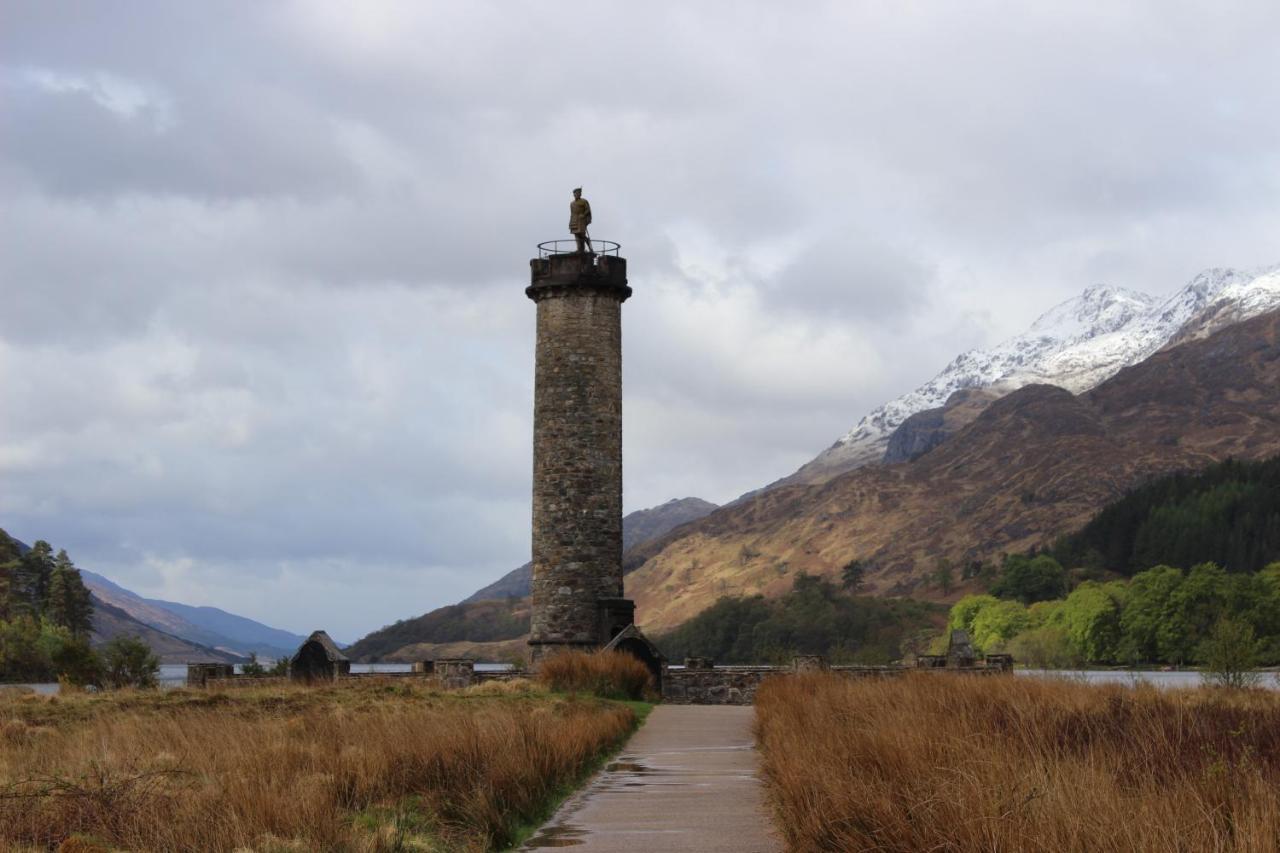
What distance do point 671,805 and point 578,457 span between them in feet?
92.9

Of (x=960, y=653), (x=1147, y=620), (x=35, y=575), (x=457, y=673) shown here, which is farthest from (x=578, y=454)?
(x=35, y=575)

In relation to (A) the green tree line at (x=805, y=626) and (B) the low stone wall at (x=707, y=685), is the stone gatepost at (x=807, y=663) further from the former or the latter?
(A) the green tree line at (x=805, y=626)

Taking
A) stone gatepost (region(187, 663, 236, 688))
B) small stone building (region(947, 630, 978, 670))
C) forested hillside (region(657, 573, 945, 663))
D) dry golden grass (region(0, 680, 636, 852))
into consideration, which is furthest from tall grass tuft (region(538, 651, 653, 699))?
forested hillside (region(657, 573, 945, 663))

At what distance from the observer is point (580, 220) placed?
44250mm

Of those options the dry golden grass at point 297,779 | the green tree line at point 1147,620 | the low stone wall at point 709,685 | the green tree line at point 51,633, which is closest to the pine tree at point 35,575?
the green tree line at point 51,633

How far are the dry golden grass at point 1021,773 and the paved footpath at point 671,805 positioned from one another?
0.40 metres

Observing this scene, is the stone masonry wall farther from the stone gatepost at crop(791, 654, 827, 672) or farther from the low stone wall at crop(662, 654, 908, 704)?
the stone gatepost at crop(791, 654, 827, 672)

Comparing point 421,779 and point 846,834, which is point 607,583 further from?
point 846,834

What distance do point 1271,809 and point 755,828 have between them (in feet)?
17.1

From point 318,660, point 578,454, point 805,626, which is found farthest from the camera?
point 805,626

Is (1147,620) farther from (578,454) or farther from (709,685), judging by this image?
(709,685)

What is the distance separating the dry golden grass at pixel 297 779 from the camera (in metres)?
10.2

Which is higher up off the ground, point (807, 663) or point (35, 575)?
point (35, 575)

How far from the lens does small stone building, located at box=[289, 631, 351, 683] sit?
125 feet
